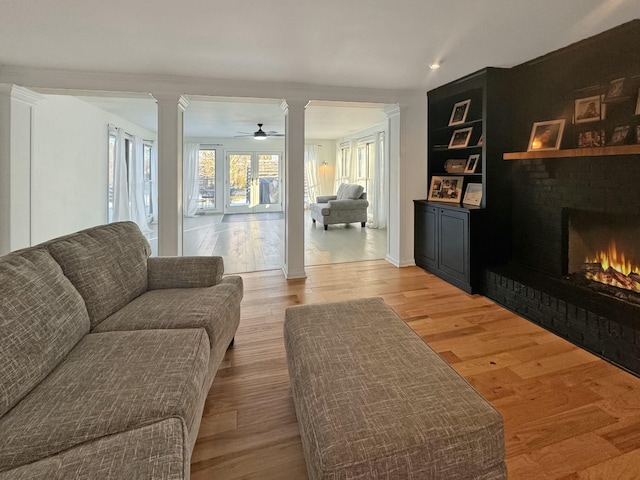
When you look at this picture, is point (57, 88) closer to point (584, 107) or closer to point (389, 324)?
point (389, 324)

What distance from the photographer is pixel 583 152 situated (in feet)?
8.82

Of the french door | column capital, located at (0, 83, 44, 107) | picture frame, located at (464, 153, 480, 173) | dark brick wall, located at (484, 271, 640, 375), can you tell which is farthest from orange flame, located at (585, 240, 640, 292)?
the french door

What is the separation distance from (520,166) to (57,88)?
16.0 feet

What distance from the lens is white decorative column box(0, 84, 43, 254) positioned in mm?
3473

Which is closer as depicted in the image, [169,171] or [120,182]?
[169,171]

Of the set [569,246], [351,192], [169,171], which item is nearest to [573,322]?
[569,246]

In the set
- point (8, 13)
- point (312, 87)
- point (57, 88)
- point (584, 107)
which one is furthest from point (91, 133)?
point (584, 107)

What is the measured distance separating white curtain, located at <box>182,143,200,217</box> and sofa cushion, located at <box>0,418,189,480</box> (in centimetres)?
1009

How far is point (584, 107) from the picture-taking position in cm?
294

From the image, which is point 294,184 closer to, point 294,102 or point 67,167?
point 294,102

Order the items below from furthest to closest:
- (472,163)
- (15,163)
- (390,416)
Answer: (472,163) < (15,163) < (390,416)

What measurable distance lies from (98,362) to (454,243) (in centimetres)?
342

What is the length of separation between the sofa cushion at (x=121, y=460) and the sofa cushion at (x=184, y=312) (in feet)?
2.65

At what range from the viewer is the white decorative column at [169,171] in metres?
3.82
